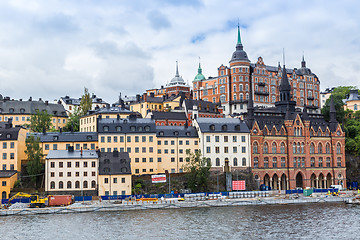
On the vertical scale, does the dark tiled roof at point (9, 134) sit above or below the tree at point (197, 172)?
above

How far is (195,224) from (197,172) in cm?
3017

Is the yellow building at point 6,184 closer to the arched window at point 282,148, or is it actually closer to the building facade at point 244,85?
the arched window at point 282,148

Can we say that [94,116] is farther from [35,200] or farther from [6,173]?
[35,200]

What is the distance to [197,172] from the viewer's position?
103875mm

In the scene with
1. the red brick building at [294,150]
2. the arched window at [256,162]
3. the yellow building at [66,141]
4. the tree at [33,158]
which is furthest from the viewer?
the red brick building at [294,150]

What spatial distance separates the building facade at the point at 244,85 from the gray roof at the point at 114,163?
61.0 meters

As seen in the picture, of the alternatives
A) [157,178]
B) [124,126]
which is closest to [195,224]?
[157,178]

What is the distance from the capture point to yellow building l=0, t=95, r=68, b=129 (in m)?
153

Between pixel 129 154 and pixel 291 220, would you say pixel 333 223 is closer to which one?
pixel 291 220

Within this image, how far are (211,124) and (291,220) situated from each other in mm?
42895

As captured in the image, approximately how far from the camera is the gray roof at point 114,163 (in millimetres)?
99250

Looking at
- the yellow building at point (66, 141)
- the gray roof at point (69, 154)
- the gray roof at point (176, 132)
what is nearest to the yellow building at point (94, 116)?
the yellow building at point (66, 141)

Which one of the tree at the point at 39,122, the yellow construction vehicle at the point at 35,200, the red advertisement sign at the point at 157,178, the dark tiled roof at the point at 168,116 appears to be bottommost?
the yellow construction vehicle at the point at 35,200

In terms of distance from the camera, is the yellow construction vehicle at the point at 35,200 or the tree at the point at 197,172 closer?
the yellow construction vehicle at the point at 35,200
